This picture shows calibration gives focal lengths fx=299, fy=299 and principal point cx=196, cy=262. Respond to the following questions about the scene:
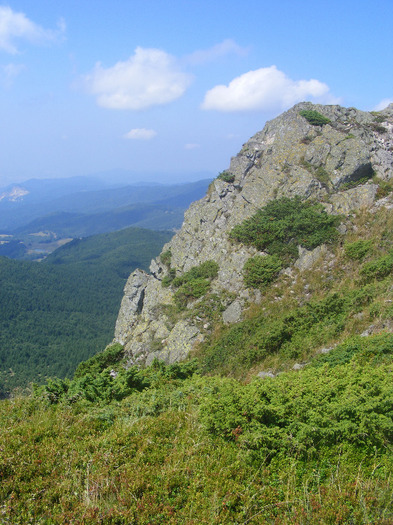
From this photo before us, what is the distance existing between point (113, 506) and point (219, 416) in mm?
1966

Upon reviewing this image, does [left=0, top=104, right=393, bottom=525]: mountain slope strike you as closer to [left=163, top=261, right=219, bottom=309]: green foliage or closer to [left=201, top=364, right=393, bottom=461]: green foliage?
[left=201, top=364, right=393, bottom=461]: green foliage

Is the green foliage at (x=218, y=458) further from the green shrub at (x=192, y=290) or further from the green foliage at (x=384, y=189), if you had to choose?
the green foliage at (x=384, y=189)

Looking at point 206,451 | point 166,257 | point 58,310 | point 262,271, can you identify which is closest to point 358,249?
point 262,271

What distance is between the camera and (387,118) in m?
25.3

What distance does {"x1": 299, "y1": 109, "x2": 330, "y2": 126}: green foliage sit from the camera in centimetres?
2369

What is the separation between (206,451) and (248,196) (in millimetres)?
19734

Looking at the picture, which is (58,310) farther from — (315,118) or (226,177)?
(315,118)

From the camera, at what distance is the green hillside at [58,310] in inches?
2699

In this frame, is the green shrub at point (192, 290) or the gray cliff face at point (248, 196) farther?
the green shrub at point (192, 290)

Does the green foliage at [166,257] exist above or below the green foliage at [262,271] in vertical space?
above

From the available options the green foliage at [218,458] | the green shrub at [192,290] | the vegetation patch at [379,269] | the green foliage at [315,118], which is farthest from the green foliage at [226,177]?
the green foliage at [218,458]

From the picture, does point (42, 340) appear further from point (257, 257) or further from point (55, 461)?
point (55, 461)

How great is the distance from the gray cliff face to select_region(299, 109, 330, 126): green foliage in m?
0.40

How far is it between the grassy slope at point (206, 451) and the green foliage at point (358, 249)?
317 inches
